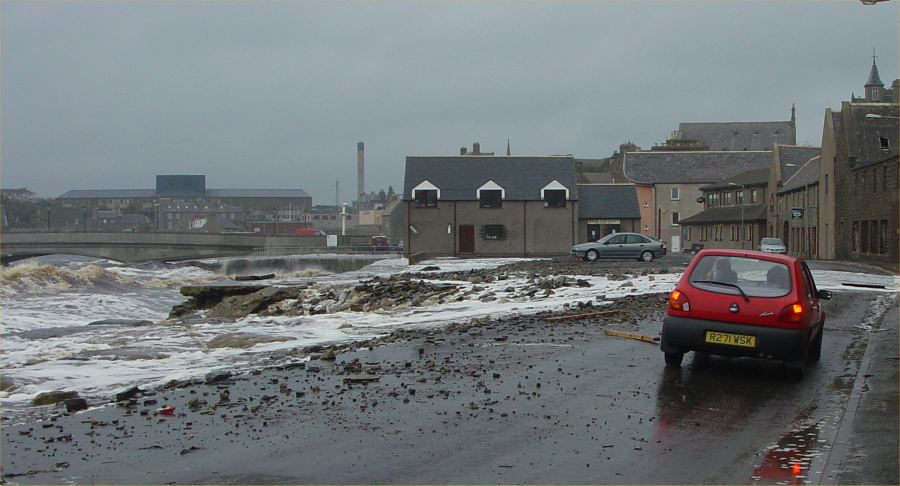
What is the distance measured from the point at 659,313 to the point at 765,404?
923 centimetres

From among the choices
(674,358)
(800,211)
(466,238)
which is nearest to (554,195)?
(466,238)

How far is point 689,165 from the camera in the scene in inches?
3807

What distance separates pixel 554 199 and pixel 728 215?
1888cm

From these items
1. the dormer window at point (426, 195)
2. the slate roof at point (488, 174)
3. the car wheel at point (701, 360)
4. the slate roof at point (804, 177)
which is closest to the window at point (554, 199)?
the slate roof at point (488, 174)

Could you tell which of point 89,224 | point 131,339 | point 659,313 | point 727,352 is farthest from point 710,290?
point 89,224

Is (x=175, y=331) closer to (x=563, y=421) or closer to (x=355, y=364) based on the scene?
(x=355, y=364)

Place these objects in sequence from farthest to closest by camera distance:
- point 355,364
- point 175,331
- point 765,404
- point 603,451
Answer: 1. point 175,331
2. point 355,364
3. point 765,404
4. point 603,451

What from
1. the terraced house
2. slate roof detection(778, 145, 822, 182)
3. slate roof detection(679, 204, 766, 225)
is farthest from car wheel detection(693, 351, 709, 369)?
slate roof detection(679, 204, 766, 225)

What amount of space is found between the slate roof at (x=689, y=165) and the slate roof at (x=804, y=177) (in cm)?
2061

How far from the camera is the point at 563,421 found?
8.74 metres

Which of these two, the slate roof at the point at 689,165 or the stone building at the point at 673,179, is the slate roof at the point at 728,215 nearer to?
the stone building at the point at 673,179

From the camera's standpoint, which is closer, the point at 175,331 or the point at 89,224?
the point at 175,331

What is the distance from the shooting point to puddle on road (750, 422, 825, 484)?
679cm

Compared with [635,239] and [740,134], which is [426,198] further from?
[740,134]
